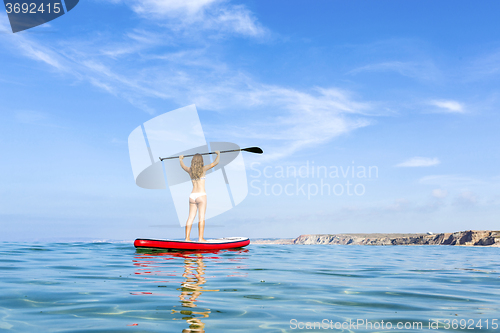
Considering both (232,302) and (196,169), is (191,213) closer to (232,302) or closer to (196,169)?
(196,169)

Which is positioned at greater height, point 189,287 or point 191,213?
point 191,213

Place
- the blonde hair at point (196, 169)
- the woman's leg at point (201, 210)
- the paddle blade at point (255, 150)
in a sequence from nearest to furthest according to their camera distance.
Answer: the woman's leg at point (201, 210) → the blonde hair at point (196, 169) → the paddle blade at point (255, 150)

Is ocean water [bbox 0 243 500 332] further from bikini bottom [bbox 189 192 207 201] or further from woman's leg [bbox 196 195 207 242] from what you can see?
bikini bottom [bbox 189 192 207 201]

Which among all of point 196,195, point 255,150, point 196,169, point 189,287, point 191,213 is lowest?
point 189,287

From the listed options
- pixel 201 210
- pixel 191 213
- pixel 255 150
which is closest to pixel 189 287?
pixel 201 210

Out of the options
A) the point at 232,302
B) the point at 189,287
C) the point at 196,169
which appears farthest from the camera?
the point at 196,169

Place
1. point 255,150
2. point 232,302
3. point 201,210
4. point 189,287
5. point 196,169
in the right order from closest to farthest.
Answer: point 232,302, point 189,287, point 201,210, point 196,169, point 255,150

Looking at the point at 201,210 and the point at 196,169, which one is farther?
the point at 196,169

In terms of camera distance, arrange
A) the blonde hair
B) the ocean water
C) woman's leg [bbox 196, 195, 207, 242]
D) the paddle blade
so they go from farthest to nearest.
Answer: the paddle blade → the blonde hair → woman's leg [bbox 196, 195, 207, 242] → the ocean water

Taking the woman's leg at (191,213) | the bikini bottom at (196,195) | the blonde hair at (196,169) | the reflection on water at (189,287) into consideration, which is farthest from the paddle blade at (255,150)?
the reflection on water at (189,287)

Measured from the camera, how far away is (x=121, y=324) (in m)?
4.66

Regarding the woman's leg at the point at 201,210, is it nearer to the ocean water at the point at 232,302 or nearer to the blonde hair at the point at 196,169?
the blonde hair at the point at 196,169

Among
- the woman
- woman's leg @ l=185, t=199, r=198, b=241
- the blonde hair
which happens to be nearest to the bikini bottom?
the woman

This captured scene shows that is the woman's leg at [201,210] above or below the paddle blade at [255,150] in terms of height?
below
